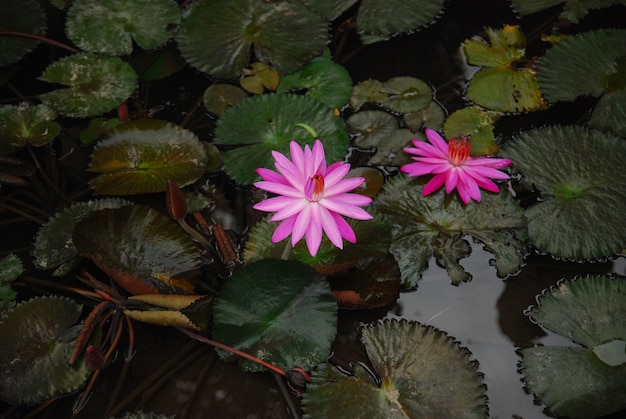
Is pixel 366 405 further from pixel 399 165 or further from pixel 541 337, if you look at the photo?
pixel 399 165

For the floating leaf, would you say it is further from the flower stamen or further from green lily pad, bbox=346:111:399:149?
the flower stamen

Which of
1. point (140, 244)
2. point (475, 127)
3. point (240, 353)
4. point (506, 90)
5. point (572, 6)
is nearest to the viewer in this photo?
point (240, 353)

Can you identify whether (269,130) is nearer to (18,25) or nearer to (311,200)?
(311,200)

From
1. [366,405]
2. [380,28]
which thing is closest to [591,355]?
[366,405]

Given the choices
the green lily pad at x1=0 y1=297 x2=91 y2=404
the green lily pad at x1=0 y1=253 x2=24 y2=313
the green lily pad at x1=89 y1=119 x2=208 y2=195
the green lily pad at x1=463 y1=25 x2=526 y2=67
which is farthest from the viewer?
the green lily pad at x1=463 y1=25 x2=526 y2=67

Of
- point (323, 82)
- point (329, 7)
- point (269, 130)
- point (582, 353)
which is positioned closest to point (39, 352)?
point (269, 130)

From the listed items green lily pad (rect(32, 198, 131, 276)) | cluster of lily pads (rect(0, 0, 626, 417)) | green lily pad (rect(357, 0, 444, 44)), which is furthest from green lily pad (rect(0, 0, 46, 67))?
green lily pad (rect(357, 0, 444, 44))

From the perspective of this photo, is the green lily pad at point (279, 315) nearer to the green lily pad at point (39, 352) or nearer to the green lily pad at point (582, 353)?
the green lily pad at point (39, 352)
